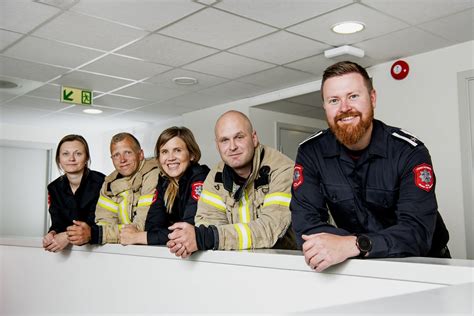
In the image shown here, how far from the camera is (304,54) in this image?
4504 mm

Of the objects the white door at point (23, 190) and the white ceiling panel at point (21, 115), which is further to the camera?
the white door at point (23, 190)

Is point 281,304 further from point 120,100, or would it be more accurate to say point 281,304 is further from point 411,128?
point 120,100

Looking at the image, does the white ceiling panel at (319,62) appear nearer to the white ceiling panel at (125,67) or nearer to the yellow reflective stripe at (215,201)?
the white ceiling panel at (125,67)

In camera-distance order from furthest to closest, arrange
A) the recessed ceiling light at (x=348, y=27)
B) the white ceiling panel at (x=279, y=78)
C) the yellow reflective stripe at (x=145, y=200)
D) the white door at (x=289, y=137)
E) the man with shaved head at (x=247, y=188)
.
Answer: the white door at (x=289, y=137) → the white ceiling panel at (x=279, y=78) → the recessed ceiling light at (x=348, y=27) → the yellow reflective stripe at (x=145, y=200) → the man with shaved head at (x=247, y=188)

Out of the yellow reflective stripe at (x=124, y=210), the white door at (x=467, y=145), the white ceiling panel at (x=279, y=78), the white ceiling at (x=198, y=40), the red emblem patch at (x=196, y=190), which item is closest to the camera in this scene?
the red emblem patch at (x=196, y=190)

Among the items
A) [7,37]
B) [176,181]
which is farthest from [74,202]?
[7,37]

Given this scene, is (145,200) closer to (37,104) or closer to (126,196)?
(126,196)

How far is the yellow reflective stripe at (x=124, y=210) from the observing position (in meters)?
2.68

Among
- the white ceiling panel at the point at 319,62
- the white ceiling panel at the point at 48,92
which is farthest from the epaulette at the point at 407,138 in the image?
the white ceiling panel at the point at 48,92

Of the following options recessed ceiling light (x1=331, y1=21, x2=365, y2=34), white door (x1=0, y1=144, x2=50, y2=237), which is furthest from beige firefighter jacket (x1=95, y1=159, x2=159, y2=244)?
white door (x1=0, y1=144, x2=50, y2=237)

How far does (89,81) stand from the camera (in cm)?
546

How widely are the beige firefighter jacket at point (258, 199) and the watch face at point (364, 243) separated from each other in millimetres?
586

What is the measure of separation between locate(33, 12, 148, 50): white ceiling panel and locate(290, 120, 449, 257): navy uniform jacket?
8.32ft

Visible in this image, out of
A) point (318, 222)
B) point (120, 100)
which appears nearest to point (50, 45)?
point (120, 100)
